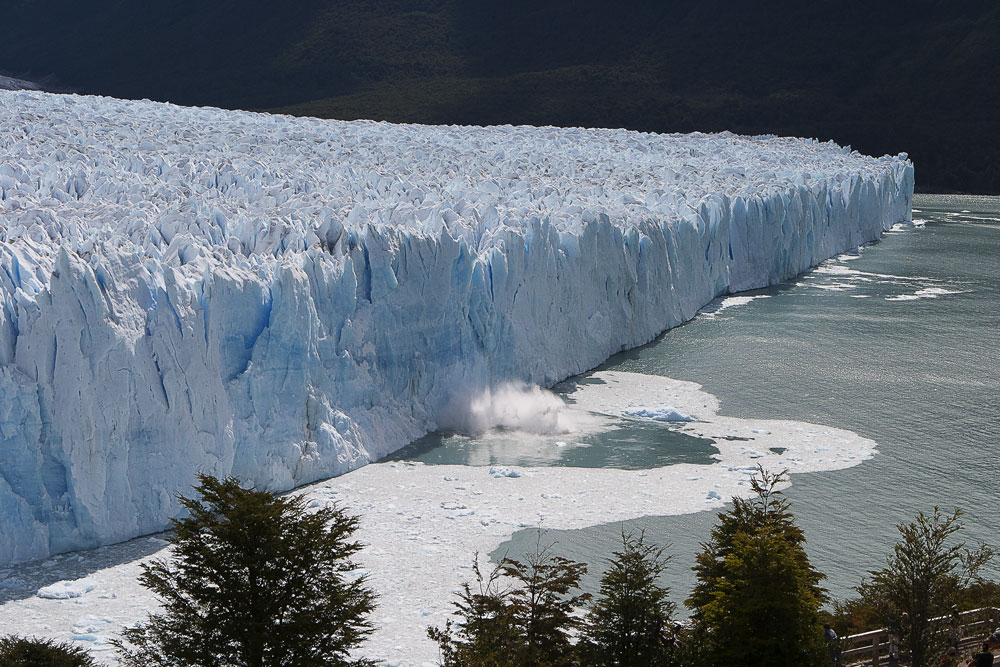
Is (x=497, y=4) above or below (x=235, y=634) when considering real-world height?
above

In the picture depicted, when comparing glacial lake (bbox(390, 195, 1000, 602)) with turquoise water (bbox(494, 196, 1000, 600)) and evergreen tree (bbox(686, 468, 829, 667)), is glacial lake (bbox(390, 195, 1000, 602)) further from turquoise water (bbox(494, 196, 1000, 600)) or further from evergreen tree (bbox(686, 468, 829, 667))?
evergreen tree (bbox(686, 468, 829, 667))

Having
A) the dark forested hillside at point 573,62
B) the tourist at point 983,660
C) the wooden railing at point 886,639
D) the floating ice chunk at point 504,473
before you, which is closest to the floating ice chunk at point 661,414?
the floating ice chunk at point 504,473

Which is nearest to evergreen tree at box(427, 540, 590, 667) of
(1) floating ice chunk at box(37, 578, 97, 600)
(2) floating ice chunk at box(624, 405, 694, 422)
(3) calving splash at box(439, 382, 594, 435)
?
(1) floating ice chunk at box(37, 578, 97, 600)

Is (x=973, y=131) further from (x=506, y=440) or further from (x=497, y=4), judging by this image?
(x=506, y=440)

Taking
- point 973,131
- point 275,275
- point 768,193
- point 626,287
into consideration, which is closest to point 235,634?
point 275,275

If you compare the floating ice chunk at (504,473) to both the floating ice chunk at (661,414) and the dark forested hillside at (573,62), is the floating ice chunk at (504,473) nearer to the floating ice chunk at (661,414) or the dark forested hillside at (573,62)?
the floating ice chunk at (661,414)

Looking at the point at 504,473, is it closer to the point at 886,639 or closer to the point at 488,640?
the point at 886,639

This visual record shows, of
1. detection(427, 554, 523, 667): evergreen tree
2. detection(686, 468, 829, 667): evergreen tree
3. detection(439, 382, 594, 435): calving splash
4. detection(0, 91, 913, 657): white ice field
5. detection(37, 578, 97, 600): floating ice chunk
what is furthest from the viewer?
detection(439, 382, 594, 435): calving splash
